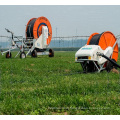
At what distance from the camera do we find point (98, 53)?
26.8 ft

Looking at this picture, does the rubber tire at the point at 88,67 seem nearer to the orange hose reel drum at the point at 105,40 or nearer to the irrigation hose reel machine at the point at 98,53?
the irrigation hose reel machine at the point at 98,53

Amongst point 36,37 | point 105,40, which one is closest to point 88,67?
point 105,40

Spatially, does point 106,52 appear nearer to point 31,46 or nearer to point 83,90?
point 83,90

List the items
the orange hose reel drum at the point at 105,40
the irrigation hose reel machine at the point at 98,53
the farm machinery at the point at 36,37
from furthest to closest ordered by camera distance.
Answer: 1. the farm machinery at the point at 36,37
2. the orange hose reel drum at the point at 105,40
3. the irrigation hose reel machine at the point at 98,53

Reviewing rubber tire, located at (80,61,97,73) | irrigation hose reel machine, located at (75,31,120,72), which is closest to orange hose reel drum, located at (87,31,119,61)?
irrigation hose reel machine, located at (75,31,120,72)

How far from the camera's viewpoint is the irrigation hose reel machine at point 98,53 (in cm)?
801

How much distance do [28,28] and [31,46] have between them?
1.44 metres

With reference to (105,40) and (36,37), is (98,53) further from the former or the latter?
(36,37)

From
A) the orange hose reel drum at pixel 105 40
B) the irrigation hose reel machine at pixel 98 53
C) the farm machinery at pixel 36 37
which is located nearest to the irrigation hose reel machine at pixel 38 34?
the farm machinery at pixel 36 37

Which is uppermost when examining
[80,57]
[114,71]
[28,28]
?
[28,28]

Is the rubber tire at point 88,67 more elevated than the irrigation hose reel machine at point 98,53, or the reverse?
the irrigation hose reel machine at point 98,53

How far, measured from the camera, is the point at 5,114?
388 centimetres

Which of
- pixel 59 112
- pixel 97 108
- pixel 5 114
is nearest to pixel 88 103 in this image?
pixel 97 108

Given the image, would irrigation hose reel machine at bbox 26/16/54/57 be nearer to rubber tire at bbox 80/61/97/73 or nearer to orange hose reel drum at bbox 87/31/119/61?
orange hose reel drum at bbox 87/31/119/61
